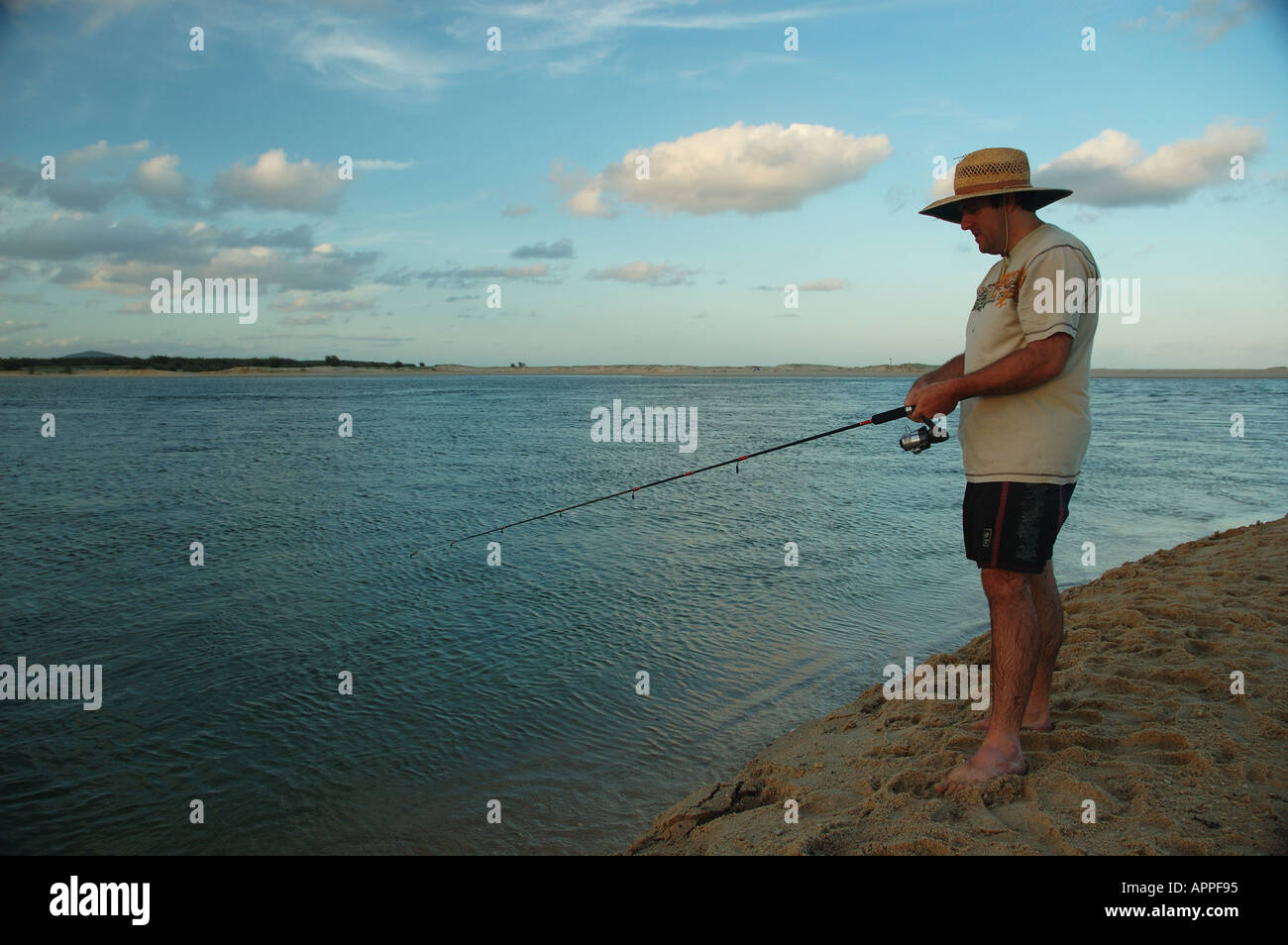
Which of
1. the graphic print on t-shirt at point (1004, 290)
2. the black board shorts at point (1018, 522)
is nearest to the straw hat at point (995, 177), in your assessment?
the graphic print on t-shirt at point (1004, 290)

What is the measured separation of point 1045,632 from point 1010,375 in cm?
115

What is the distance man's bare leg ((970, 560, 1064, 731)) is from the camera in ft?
11.1

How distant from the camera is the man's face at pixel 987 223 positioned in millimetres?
3291

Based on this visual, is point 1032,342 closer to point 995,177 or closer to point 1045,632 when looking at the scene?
point 995,177

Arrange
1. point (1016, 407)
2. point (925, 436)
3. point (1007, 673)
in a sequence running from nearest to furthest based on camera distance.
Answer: point (1016, 407)
point (1007, 673)
point (925, 436)

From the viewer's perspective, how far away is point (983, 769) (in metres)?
3.26

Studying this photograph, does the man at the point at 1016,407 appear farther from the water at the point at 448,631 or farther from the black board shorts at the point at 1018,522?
the water at the point at 448,631

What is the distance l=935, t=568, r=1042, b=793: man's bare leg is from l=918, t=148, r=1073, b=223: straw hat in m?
1.51

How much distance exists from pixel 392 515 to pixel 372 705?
7.00 m

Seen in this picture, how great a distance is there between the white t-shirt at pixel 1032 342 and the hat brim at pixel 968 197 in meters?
0.13

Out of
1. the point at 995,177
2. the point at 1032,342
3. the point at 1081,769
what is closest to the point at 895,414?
the point at 1032,342
